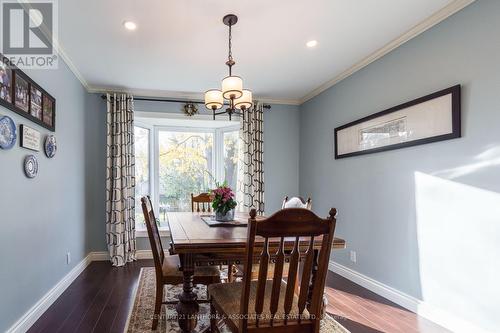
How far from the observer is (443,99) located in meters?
2.45

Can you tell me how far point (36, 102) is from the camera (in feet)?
8.34

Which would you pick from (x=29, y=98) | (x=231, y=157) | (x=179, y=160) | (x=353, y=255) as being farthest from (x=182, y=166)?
(x=353, y=255)

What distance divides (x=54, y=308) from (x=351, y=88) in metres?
3.75

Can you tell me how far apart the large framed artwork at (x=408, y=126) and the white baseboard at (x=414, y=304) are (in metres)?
1.34

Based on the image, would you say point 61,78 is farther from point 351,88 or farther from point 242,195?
point 351,88

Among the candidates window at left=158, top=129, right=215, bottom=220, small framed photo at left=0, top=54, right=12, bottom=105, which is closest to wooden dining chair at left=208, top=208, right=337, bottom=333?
Result: small framed photo at left=0, top=54, right=12, bottom=105

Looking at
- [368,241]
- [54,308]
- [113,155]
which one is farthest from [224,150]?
[54,308]

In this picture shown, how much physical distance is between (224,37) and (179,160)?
8.76 ft

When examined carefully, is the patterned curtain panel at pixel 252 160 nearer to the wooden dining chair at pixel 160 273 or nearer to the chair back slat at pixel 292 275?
the wooden dining chair at pixel 160 273

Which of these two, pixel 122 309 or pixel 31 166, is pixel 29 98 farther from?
pixel 122 309

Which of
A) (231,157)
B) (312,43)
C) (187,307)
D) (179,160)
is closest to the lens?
(187,307)

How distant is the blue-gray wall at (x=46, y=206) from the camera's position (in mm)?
2111

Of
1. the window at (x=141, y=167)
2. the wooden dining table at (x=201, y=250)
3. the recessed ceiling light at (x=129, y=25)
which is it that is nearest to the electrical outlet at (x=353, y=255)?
the wooden dining table at (x=201, y=250)

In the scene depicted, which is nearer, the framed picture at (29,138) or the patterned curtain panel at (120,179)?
the framed picture at (29,138)
